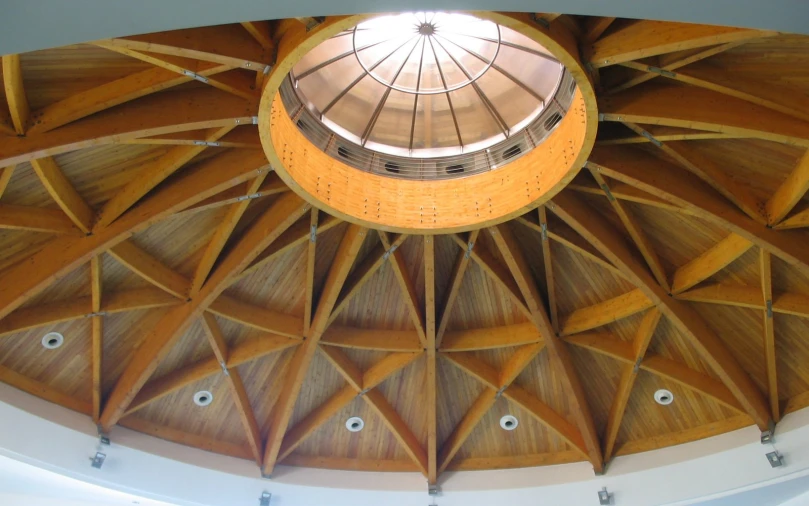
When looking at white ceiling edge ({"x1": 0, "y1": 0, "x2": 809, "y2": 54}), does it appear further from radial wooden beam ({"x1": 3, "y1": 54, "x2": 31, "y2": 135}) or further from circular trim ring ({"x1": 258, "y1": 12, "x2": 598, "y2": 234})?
radial wooden beam ({"x1": 3, "y1": 54, "x2": 31, "y2": 135})

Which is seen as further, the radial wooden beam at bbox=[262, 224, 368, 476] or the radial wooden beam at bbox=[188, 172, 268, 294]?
the radial wooden beam at bbox=[262, 224, 368, 476]

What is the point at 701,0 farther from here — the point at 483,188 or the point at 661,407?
the point at 661,407

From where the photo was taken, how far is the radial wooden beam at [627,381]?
16656 mm

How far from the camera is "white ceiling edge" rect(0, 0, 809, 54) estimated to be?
4992 mm

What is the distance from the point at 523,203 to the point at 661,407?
724 cm

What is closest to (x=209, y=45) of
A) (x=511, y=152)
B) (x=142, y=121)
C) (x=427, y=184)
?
(x=142, y=121)

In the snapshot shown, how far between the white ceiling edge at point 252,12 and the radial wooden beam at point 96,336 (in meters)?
10.5

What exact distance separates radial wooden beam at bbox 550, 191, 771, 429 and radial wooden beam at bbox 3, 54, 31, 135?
9.66 metres

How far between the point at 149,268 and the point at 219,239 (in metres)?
1.76

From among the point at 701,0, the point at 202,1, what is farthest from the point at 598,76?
the point at 202,1

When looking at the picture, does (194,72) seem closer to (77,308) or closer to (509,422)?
(77,308)

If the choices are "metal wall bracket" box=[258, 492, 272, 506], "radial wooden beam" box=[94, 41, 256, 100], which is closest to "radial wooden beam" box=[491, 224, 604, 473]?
"radial wooden beam" box=[94, 41, 256, 100]

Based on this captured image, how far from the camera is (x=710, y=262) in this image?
1554 centimetres

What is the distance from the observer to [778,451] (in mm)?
15938
